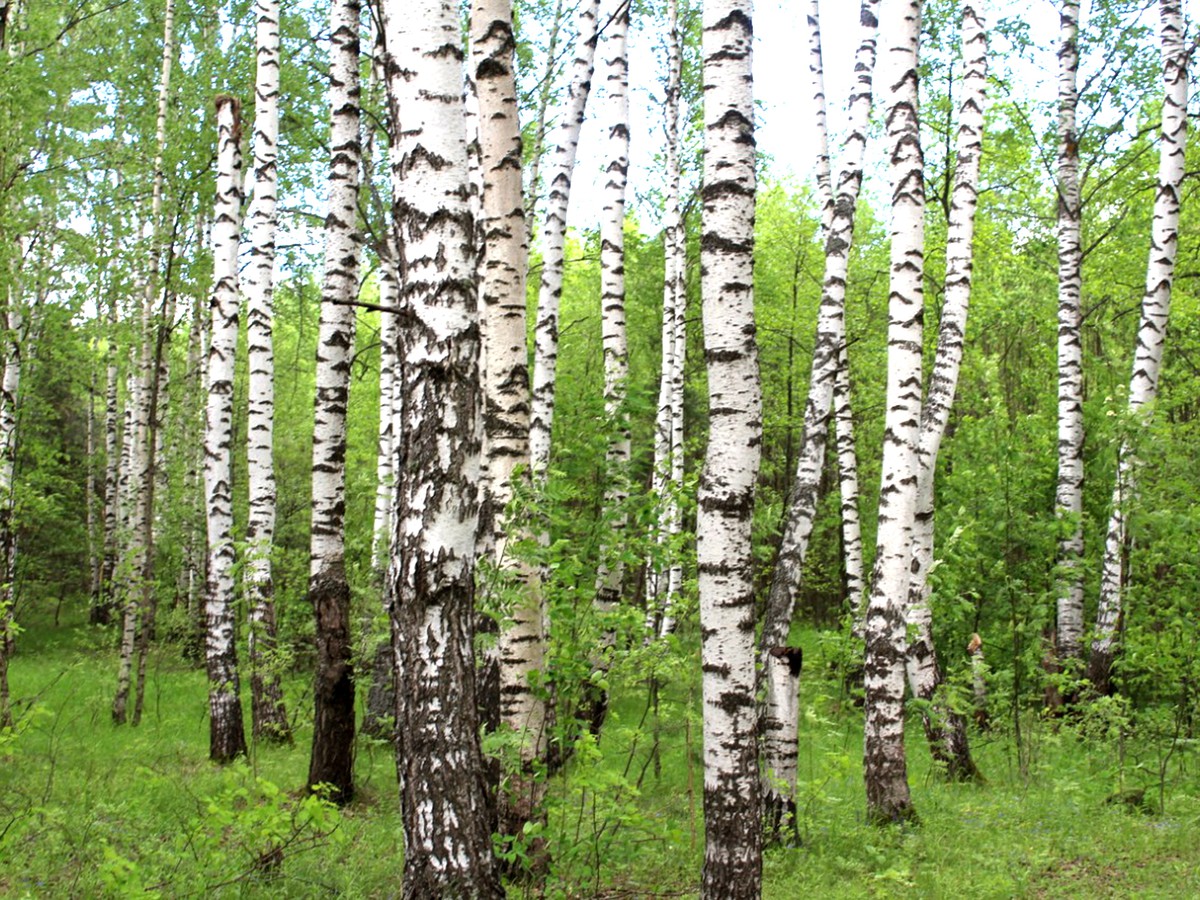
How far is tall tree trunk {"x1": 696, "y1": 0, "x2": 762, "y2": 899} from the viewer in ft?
16.3

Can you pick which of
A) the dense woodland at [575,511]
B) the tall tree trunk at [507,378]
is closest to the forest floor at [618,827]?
the dense woodland at [575,511]

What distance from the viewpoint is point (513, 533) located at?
5.43 metres

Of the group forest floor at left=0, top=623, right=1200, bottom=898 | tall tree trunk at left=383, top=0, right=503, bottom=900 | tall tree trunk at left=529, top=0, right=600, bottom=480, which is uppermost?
tall tree trunk at left=529, top=0, right=600, bottom=480

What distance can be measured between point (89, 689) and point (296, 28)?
Result: 10395 millimetres

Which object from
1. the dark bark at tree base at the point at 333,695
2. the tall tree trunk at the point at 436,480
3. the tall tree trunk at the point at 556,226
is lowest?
the dark bark at tree base at the point at 333,695

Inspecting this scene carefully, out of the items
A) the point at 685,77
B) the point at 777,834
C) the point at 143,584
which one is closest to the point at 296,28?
the point at 685,77

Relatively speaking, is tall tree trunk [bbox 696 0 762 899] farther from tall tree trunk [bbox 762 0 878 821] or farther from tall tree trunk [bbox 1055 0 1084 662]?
tall tree trunk [bbox 1055 0 1084 662]

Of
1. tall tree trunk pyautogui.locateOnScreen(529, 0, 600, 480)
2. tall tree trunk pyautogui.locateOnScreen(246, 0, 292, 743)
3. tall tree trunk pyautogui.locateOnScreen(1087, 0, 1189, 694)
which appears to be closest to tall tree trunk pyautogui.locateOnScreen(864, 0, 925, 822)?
tall tree trunk pyautogui.locateOnScreen(529, 0, 600, 480)

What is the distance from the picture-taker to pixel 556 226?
9.23m

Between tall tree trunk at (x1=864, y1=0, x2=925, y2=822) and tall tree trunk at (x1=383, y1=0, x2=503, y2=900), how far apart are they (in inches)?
167

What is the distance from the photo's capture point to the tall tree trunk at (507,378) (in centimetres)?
548

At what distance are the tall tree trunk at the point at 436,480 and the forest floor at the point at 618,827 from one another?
3.51 ft

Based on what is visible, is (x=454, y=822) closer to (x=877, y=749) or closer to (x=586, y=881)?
(x=586, y=881)

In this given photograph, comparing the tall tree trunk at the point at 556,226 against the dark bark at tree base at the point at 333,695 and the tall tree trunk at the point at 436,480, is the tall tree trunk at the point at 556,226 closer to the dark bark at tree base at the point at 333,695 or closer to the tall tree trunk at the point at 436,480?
the dark bark at tree base at the point at 333,695
